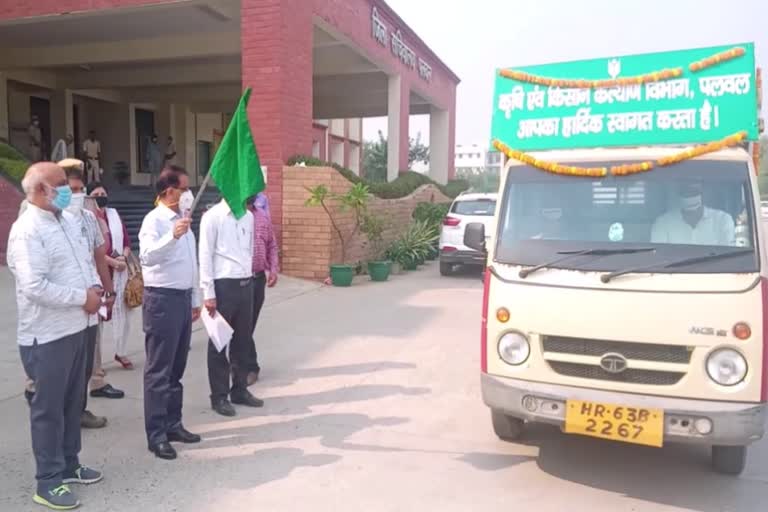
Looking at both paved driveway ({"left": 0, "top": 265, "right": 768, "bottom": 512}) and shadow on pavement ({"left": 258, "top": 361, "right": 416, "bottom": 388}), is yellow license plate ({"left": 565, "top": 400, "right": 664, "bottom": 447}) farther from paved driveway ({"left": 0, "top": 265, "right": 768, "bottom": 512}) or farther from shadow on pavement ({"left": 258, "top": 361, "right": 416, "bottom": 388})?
shadow on pavement ({"left": 258, "top": 361, "right": 416, "bottom": 388})

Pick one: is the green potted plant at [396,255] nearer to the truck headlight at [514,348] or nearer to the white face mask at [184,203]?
the white face mask at [184,203]

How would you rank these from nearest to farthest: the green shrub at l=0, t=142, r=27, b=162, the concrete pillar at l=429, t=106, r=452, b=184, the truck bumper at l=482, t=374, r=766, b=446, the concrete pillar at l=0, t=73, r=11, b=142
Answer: the truck bumper at l=482, t=374, r=766, b=446 < the green shrub at l=0, t=142, r=27, b=162 < the concrete pillar at l=0, t=73, r=11, b=142 < the concrete pillar at l=429, t=106, r=452, b=184

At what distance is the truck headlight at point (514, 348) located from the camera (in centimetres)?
368

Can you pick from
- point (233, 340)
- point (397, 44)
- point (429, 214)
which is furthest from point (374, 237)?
point (233, 340)

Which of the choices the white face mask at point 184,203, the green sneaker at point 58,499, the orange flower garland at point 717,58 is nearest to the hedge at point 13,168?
the white face mask at point 184,203

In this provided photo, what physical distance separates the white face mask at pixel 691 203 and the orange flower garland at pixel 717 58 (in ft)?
2.86

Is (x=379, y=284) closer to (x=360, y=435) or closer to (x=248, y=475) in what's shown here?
(x=360, y=435)

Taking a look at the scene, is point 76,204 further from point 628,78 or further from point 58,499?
→ point 628,78

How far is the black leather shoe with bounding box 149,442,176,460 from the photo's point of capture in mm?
4004

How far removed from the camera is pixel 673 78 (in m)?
4.13

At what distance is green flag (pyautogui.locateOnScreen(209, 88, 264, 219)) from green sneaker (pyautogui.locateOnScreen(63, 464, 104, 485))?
1954 millimetres

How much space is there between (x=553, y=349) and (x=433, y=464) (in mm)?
1129

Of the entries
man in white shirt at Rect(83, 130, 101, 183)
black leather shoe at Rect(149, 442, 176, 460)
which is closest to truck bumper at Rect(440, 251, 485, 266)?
black leather shoe at Rect(149, 442, 176, 460)

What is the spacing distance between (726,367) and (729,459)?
91 cm
